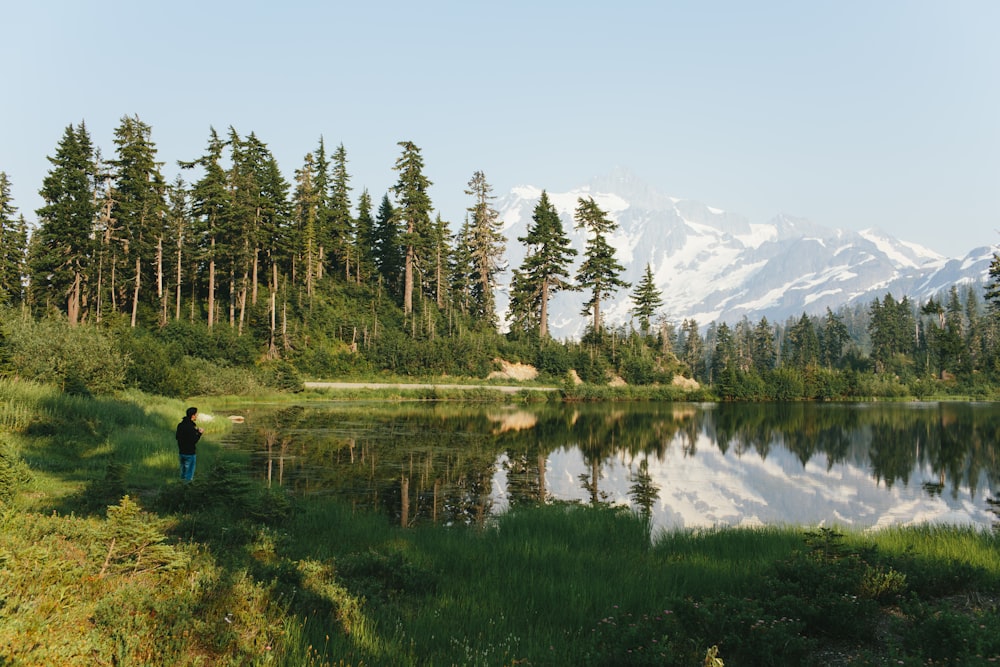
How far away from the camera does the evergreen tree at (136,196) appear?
59.2 metres

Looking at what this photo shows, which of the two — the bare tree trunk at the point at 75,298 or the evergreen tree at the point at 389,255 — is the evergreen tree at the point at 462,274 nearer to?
the evergreen tree at the point at 389,255

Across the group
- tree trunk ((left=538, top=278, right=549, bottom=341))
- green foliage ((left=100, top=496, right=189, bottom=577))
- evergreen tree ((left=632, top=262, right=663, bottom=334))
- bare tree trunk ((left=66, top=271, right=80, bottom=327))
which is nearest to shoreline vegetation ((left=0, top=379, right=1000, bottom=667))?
green foliage ((left=100, top=496, right=189, bottom=577))

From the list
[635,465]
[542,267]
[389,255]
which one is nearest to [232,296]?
[389,255]

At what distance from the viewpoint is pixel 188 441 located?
15250 millimetres

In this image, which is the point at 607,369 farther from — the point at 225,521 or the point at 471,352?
the point at 225,521

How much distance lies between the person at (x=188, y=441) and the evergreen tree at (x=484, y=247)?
71895mm

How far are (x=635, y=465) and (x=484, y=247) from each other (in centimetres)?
Answer: 6525

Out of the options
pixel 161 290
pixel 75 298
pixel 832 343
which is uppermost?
pixel 161 290

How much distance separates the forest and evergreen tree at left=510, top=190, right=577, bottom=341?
0.30m

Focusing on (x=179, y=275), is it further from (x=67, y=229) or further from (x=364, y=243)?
(x=364, y=243)

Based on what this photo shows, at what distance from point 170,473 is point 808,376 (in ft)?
289

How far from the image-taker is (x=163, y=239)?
64375mm

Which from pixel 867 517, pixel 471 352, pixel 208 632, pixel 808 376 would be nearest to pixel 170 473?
pixel 208 632

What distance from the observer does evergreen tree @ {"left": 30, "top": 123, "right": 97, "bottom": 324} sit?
176ft
